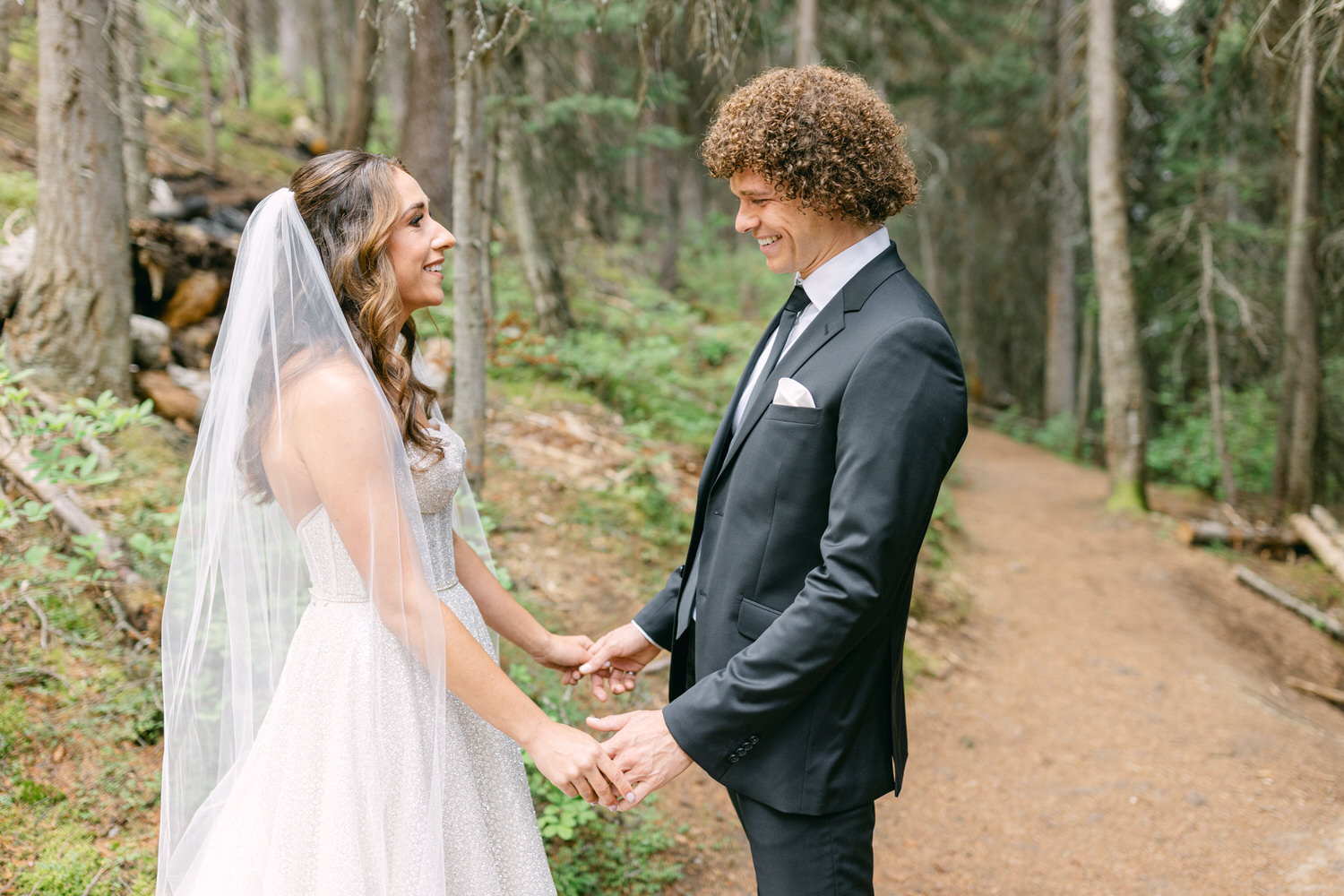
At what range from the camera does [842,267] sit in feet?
6.72

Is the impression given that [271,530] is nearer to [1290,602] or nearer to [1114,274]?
[1290,602]

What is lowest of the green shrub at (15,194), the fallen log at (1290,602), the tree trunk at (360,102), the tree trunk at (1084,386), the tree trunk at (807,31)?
the fallen log at (1290,602)

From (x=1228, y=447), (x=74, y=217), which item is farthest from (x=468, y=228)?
(x=1228, y=447)

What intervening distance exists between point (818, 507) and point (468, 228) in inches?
94.0

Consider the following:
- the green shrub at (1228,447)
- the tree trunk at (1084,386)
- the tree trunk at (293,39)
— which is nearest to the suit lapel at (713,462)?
the green shrub at (1228,447)

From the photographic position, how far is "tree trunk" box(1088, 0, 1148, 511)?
32.1 feet

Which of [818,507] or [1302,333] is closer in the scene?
[818,507]

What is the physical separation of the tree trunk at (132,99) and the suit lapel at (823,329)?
4555 mm

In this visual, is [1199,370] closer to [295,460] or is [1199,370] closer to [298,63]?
[295,460]

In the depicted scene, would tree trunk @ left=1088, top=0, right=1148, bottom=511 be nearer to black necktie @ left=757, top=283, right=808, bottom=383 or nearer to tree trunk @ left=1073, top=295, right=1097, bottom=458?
tree trunk @ left=1073, top=295, right=1097, bottom=458

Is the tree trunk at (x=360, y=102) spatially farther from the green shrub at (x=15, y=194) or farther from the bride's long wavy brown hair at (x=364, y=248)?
the bride's long wavy brown hair at (x=364, y=248)

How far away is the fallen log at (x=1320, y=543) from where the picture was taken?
28.3 ft

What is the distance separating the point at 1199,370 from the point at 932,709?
36.5 ft

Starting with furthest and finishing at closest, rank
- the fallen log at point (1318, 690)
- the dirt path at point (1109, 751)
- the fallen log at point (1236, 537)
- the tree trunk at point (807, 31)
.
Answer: the fallen log at point (1236, 537), the tree trunk at point (807, 31), the fallen log at point (1318, 690), the dirt path at point (1109, 751)
